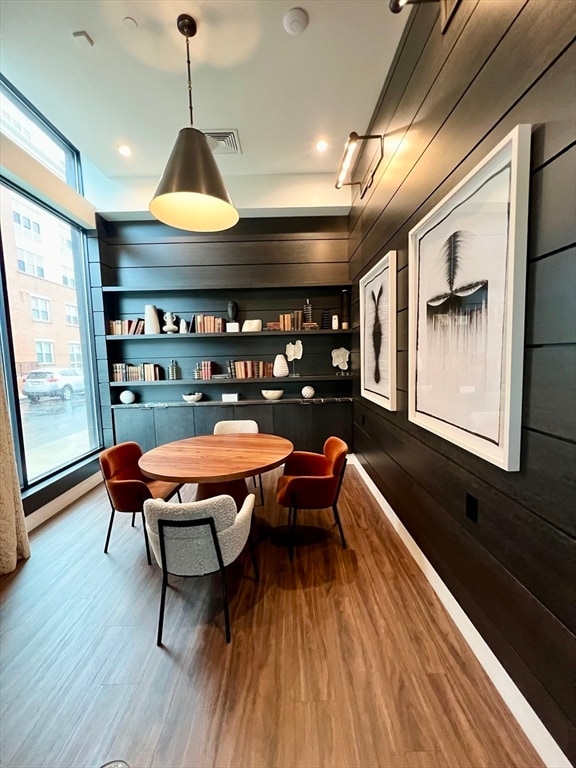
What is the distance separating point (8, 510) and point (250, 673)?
2072mm

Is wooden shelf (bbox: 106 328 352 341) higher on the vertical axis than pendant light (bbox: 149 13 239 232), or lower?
lower

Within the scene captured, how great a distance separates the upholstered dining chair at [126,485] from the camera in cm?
208

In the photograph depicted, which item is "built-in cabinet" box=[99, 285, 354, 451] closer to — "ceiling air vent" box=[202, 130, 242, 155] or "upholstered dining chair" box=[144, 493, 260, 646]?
"ceiling air vent" box=[202, 130, 242, 155]

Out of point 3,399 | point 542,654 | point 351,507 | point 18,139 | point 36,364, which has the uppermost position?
point 18,139

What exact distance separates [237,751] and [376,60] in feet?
13.8

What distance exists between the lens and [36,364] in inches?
119

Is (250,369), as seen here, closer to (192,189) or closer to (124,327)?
(124,327)

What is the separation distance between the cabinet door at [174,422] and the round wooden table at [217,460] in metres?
1.39

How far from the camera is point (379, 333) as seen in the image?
109 inches

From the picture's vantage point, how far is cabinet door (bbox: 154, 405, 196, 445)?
13.3 ft

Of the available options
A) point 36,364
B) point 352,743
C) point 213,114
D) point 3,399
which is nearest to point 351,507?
point 352,743

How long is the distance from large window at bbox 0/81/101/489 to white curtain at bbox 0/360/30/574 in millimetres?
596

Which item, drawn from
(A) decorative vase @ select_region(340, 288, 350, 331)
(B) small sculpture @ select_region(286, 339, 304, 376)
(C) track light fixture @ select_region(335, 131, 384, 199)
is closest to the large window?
(B) small sculpture @ select_region(286, 339, 304, 376)

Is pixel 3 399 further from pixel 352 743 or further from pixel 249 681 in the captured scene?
pixel 352 743
